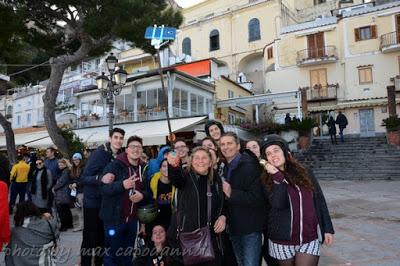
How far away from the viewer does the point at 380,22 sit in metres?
27.6

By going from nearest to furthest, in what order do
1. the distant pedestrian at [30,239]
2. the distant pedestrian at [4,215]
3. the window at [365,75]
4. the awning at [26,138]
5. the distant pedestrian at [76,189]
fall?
the distant pedestrian at [4,215] < the distant pedestrian at [30,239] < the distant pedestrian at [76,189] < the awning at [26,138] < the window at [365,75]

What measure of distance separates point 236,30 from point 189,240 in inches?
1520

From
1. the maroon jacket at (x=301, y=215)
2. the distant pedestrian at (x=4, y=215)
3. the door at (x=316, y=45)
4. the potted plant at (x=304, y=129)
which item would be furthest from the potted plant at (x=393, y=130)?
the distant pedestrian at (x=4, y=215)

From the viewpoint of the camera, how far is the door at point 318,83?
1152 inches

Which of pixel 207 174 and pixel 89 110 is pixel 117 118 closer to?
pixel 89 110

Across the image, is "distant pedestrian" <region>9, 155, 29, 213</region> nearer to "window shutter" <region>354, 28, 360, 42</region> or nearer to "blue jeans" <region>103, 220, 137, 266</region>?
"blue jeans" <region>103, 220, 137, 266</region>

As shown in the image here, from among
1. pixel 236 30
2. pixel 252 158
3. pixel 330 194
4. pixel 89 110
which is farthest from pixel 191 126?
pixel 236 30

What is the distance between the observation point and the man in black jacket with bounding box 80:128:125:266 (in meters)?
4.31

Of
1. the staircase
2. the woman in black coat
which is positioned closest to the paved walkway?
the woman in black coat

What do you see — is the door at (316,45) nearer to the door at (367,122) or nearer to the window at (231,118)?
the door at (367,122)

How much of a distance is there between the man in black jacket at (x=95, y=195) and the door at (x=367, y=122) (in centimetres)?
2690

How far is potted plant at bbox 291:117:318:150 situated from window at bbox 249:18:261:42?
2088 centimetres

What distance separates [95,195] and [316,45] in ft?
95.5

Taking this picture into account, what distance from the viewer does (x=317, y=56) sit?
2970 centimetres
